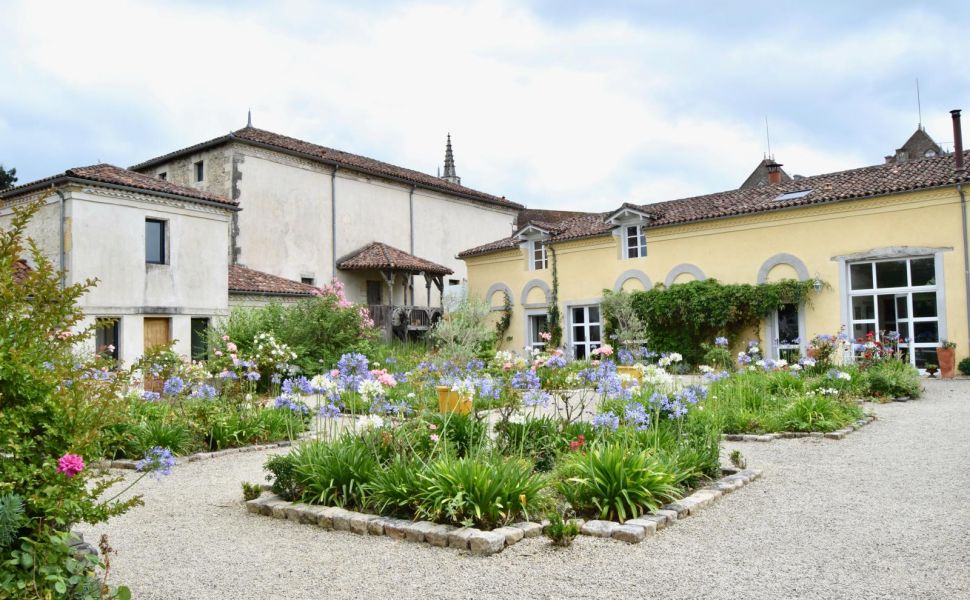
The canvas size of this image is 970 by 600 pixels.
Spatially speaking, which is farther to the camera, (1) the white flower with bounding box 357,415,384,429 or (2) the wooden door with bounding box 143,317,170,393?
(2) the wooden door with bounding box 143,317,170,393

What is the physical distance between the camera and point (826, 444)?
8.30 metres

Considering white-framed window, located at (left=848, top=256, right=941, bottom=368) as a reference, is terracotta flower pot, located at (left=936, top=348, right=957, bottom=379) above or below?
below

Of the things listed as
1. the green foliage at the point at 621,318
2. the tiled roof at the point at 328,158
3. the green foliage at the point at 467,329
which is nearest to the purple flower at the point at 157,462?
the green foliage at the point at 467,329

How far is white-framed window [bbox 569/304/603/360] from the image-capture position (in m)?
23.6

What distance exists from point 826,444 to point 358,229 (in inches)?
865

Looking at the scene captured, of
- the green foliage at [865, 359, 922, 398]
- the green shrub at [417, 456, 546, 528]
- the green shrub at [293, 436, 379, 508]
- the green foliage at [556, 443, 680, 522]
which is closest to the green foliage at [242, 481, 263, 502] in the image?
the green shrub at [293, 436, 379, 508]

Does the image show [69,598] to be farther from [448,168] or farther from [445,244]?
[448,168]

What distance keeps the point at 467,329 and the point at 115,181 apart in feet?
35.8

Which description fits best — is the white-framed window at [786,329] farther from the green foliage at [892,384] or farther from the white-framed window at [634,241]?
the green foliage at [892,384]

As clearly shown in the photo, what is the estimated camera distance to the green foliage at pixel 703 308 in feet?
62.0

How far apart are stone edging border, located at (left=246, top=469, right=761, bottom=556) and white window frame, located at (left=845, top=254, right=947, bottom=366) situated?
43.5 ft

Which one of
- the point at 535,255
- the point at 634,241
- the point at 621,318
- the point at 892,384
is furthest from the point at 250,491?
the point at 535,255

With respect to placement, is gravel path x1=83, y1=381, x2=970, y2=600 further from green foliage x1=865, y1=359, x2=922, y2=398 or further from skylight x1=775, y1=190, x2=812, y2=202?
skylight x1=775, y1=190, x2=812, y2=202

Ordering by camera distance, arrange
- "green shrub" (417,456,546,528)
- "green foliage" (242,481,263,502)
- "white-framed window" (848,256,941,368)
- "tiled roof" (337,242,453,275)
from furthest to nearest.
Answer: "tiled roof" (337,242,453,275) < "white-framed window" (848,256,941,368) < "green foliage" (242,481,263,502) < "green shrub" (417,456,546,528)
